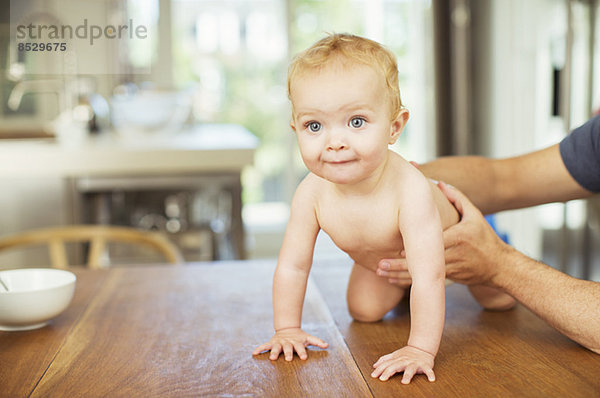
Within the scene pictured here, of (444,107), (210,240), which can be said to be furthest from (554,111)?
(210,240)

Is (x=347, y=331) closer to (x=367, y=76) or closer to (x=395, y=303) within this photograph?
(x=395, y=303)

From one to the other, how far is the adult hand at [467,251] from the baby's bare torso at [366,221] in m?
0.04

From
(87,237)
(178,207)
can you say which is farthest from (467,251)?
(178,207)

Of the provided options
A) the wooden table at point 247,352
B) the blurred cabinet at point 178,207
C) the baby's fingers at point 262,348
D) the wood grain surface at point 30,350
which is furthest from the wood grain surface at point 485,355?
the blurred cabinet at point 178,207

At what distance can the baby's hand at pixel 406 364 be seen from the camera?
0.77m

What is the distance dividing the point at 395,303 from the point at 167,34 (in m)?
3.68

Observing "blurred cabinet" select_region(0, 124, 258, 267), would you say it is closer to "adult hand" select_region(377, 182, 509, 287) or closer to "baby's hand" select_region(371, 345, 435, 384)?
"adult hand" select_region(377, 182, 509, 287)

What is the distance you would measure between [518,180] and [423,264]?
608mm

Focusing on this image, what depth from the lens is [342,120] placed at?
772 millimetres

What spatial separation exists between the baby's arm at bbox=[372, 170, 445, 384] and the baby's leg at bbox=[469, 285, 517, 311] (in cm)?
22

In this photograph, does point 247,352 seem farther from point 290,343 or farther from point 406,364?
point 406,364

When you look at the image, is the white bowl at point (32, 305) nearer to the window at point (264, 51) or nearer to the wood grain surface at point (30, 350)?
the wood grain surface at point (30, 350)

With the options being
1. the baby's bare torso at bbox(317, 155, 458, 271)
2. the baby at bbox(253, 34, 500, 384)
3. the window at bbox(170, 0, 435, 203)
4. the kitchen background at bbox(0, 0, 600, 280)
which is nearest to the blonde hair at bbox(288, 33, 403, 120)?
the baby at bbox(253, 34, 500, 384)

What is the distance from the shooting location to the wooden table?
0.75 metres
